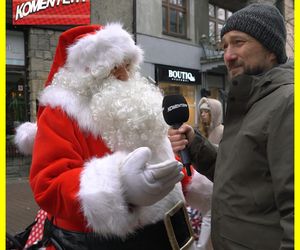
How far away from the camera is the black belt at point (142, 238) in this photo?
1.76m

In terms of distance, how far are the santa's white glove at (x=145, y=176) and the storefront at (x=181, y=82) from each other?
10.7 metres

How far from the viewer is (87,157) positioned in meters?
1.89

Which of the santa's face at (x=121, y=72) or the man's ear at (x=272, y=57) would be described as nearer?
the man's ear at (x=272, y=57)

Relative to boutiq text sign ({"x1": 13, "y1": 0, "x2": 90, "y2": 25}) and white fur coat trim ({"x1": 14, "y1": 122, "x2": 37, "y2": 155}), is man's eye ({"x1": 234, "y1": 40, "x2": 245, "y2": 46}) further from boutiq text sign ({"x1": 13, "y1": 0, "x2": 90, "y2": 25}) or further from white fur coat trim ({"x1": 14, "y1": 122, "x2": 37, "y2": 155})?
boutiq text sign ({"x1": 13, "y1": 0, "x2": 90, "y2": 25})

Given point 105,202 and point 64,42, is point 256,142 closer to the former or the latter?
point 105,202

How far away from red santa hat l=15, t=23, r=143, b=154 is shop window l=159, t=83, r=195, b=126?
1054cm

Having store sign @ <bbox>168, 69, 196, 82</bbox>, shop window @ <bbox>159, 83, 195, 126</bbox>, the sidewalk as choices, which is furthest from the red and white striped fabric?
store sign @ <bbox>168, 69, 196, 82</bbox>

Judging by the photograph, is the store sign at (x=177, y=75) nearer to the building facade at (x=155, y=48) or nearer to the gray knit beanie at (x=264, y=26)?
the building facade at (x=155, y=48)

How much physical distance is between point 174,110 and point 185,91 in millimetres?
11945

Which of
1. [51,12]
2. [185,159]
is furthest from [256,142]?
[51,12]

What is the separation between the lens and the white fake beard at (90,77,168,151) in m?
1.86

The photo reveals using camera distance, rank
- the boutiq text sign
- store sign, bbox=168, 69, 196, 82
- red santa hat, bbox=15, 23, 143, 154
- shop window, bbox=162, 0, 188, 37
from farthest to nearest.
Result: shop window, bbox=162, 0, 188, 37, store sign, bbox=168, 69, 196, 82, the boutiq text sign, red santa hat, bbox=15, 23, 143, 154

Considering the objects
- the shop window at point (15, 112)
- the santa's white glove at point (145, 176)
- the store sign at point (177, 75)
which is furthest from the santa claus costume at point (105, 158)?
the store sign at point (177, 75)

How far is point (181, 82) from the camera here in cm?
1341
